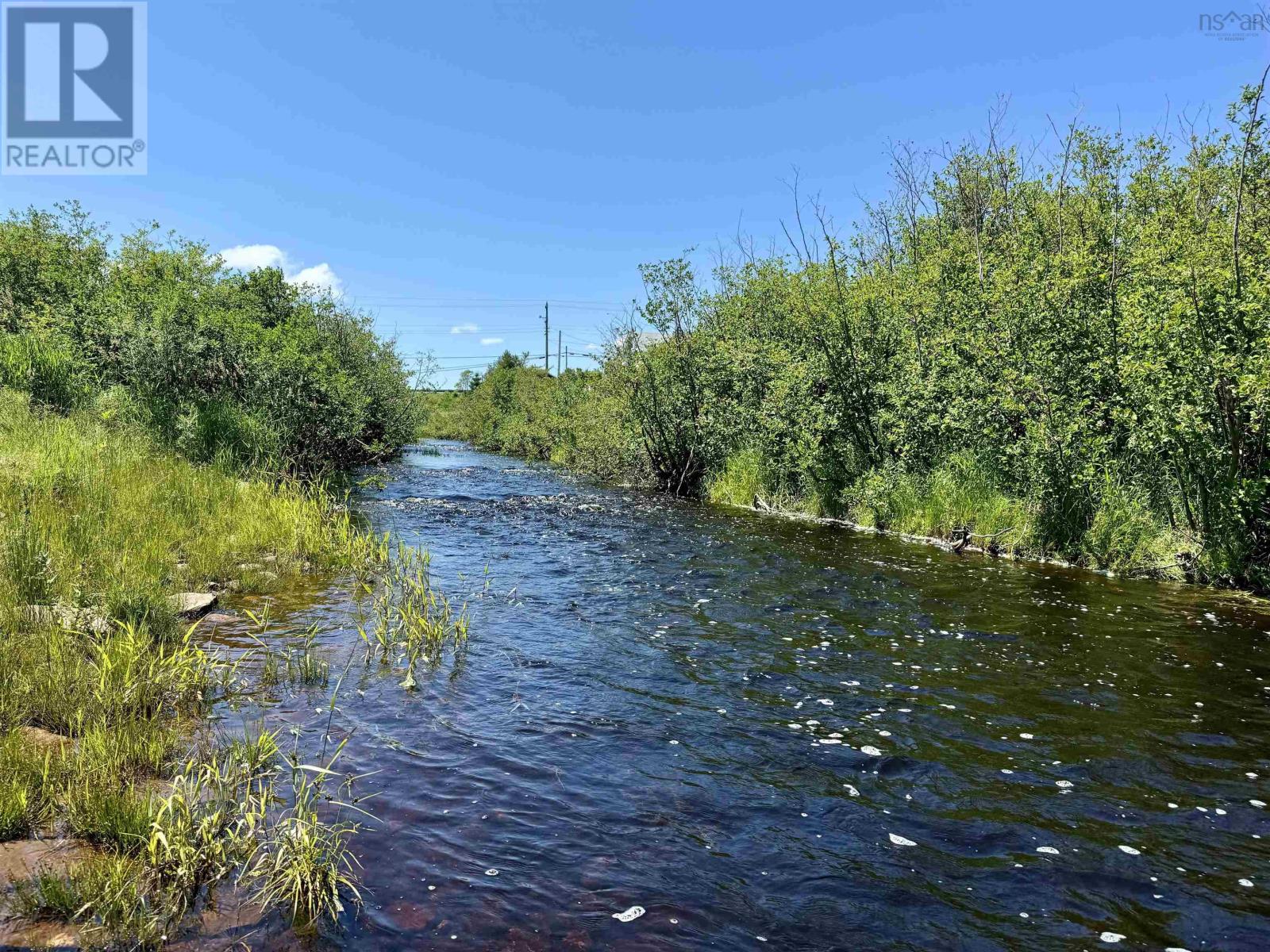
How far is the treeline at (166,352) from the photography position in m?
18.0

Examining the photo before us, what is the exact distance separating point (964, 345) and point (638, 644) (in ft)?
41.2

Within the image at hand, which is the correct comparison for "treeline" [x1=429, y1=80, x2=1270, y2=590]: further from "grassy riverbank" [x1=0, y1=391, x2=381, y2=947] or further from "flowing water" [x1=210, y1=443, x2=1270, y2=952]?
"grassy riverbank" [x1=0, y1=391, x2=381, y2=947]

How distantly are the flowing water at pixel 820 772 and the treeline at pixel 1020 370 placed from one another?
2.85 meters

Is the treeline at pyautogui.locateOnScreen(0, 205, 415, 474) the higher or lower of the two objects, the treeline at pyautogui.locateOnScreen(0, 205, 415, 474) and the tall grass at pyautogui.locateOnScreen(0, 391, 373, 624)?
the higher

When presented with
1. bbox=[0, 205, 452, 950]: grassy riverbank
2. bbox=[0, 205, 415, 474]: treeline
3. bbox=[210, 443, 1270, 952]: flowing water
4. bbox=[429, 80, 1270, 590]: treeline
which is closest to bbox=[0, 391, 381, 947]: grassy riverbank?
bbox=[0, 205, 452, 950]: grassy riverbank

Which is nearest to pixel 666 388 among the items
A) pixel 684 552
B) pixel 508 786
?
pixel 684 552

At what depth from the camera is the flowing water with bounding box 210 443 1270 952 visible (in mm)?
4719

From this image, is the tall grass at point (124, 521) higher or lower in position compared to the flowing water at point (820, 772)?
higher

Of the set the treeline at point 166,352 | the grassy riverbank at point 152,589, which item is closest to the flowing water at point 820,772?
the grassy riverbank at point 152,589

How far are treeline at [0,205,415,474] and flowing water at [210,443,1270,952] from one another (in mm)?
10979

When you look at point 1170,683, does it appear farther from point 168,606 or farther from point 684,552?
point 168,606

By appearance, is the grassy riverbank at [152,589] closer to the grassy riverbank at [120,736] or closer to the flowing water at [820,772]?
the grassy riverbank at [120,736]

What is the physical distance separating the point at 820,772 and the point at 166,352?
20.2 m

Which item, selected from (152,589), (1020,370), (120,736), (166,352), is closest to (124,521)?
(152,589)
